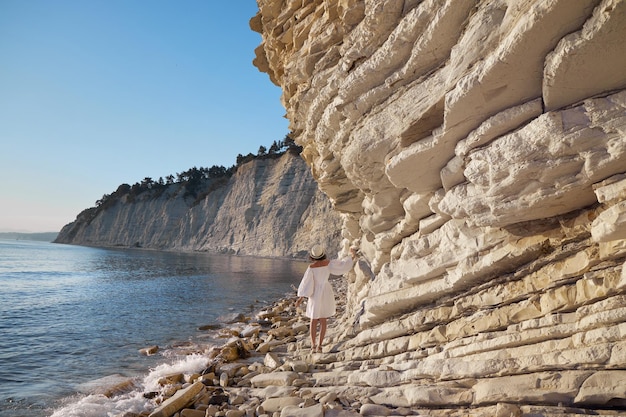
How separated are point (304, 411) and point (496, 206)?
10.5 ft

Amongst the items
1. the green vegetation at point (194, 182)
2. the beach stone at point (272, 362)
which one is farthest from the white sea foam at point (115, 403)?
the green vegetation at point (194, 182)

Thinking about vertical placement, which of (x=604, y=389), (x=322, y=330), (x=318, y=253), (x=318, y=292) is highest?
(x=318, y=253)

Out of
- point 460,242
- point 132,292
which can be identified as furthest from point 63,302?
point 460,242

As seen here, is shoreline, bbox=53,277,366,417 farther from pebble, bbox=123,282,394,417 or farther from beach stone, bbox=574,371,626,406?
beach stone, bbox=574,371,626,406

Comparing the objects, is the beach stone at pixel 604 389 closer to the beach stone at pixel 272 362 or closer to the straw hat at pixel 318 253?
the straw hat at pixel 318 253

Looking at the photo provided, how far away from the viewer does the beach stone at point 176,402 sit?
Answer: 5.44m

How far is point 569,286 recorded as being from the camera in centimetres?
405

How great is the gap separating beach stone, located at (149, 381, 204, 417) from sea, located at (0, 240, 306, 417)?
3.53 ft

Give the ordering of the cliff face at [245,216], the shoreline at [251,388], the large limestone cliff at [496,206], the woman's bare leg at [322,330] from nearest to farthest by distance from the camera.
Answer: the large limestone cliff at [496,206], the shoreline at [251,388], the woman's bare leg at [322,330], the cliff face at [245,216]

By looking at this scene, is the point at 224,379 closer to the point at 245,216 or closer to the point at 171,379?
the point at 171,379

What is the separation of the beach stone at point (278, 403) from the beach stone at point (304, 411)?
0.31 metres

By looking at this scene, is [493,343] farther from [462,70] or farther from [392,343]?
[462,70]

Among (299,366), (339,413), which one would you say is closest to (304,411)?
(339,413)

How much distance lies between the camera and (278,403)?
200 inches
